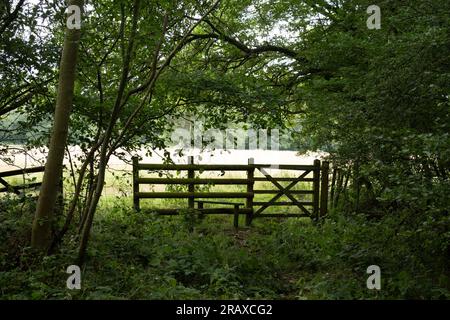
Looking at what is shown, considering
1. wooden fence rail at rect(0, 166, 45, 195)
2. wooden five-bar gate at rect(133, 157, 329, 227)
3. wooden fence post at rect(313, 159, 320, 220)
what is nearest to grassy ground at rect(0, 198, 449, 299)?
wooden fence rail at rect(0, 166, 45, 195)

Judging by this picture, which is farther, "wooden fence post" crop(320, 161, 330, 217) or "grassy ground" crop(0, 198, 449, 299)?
"wooden fence post" crop(320, 161, 330, 217)

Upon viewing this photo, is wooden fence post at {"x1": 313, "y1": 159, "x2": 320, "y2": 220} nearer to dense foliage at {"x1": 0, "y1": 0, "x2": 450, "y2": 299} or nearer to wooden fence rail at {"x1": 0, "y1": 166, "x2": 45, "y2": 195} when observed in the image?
dense foliage at {"x1": 0, "y1": 0, "x2": 450, "y2": 299}

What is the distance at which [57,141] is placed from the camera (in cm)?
577

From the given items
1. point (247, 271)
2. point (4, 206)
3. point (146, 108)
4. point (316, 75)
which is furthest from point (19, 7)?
point (316, 75)

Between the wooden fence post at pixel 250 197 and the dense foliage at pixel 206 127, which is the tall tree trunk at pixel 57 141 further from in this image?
the wooden fence post at pixel 250 197

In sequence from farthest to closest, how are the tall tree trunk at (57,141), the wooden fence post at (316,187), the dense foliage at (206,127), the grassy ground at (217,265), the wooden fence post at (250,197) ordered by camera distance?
the wooden fence post at (316,187), the wooden fence post at (250,197), the tall tree trunk at (57,141), the dense foliage at (206,127), the grassy ground at (217,265)

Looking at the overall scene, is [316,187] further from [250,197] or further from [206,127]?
[206,127]

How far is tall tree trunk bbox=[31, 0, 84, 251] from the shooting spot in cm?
559

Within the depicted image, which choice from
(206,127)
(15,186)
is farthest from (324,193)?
(15,186)

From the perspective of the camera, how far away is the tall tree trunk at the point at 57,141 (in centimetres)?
559

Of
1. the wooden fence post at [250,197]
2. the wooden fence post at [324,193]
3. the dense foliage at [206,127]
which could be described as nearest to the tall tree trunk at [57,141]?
the dense foliage at [206,127]

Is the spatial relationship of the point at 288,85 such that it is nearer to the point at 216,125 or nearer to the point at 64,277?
the point at 216,125

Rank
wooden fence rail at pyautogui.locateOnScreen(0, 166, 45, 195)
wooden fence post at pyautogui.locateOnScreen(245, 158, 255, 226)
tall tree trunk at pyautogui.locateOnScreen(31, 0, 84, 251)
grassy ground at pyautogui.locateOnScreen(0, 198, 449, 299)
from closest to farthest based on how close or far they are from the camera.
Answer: grassy ground at pyautogui.locateOnScreen(0, 198, 449, 299)
tall tree trunk at pyautogui.locateOnScreen(31, 0, 84, 251)
wooden fence rail at pyautogui.locateOnScreen(0, 166, 45, 195)
wooden fence post at pyautogui.locateOnScreen(245, 158, 255, 226)

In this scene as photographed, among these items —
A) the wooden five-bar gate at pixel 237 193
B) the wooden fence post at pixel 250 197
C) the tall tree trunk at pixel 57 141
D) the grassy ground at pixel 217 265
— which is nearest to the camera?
the grassy ground at pixel 217 265
